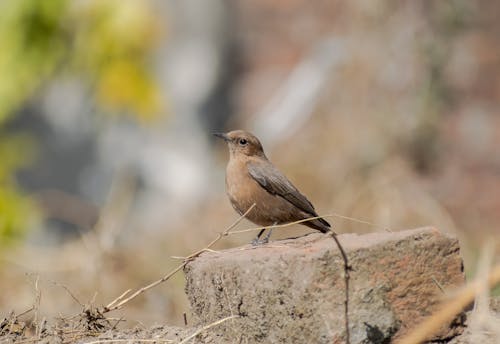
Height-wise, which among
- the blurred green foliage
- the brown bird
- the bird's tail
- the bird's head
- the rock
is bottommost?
the rock

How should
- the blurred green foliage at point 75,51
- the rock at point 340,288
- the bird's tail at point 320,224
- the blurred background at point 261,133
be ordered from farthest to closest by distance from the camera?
the blurred background at point 261,133 < the blurred green foliage at point 75,51 < the bird's tail at point 320,224 < the rock at point 340,288

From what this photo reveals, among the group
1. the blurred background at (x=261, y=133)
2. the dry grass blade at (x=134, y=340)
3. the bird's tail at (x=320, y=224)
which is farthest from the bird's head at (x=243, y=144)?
the dry grass blade at (x=134, y=340)

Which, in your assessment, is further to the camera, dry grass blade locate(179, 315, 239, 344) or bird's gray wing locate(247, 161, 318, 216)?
bird's gray wing locate(247, 161, 318, 216)

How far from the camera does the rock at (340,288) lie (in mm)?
3750

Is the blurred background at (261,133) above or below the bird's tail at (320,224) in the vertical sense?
above

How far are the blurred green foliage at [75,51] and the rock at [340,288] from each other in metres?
3.46

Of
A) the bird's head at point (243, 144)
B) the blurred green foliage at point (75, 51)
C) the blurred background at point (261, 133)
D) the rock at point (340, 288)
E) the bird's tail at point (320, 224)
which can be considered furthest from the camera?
the blurred background at point (261, 133)

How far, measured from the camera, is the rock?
12.3 feet

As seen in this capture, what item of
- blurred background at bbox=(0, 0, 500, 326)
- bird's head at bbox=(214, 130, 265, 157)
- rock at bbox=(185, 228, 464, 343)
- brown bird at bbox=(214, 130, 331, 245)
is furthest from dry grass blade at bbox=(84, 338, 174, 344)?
blurred background at bbox=(0, 0, 500, 326)

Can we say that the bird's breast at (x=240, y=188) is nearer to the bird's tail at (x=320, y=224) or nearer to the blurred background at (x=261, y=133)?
the bird's tail at (x=320, y=224)

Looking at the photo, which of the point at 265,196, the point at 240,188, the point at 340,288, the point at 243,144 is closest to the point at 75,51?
the point at 243,144

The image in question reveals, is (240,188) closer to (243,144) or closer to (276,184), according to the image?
(276,184)

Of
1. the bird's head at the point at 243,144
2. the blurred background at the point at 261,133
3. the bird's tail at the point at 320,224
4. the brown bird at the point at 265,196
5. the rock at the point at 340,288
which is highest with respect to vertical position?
the blurred background at the point at 261,133

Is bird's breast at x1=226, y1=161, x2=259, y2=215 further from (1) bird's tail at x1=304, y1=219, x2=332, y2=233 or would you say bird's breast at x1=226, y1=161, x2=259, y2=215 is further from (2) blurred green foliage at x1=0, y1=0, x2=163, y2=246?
(2) blurred green foliage at x1=0, y1=0, x2=163, y2=246
